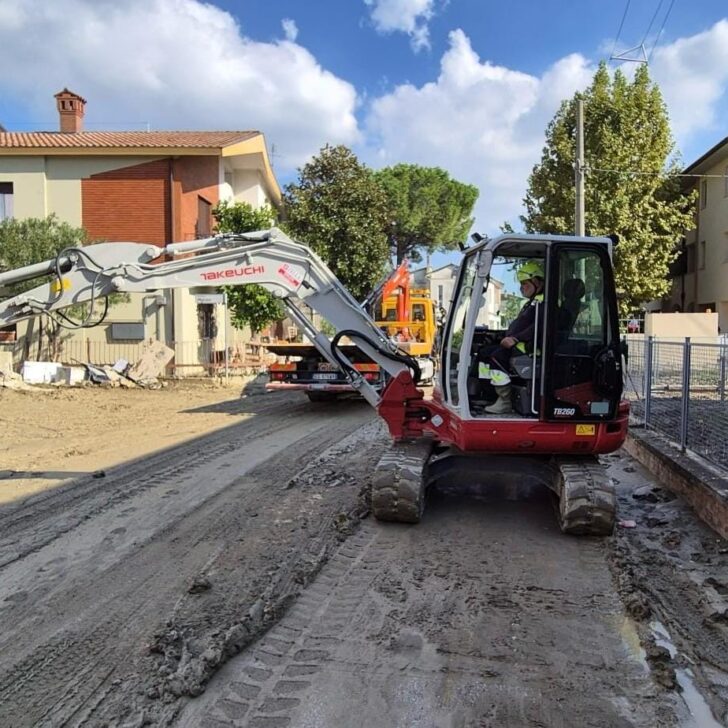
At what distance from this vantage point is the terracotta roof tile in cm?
2184

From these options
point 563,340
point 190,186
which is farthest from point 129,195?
point 563,340

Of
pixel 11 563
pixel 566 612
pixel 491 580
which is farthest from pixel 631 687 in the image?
pixel 11 563

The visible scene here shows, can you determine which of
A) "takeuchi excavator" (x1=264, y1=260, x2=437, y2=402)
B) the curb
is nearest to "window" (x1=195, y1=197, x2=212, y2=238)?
"takeuchi excavator" (x1=264, y1=260, x2=437, y2=402)

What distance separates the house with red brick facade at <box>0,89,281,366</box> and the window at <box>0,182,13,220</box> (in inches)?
1.3

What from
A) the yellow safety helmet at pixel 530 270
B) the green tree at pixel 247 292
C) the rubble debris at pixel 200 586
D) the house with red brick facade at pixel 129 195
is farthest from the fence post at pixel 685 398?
the house with red brick facade at pixel 129 195

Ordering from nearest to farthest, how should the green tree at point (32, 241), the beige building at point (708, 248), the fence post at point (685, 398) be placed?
the fence post at point (685, 398), the green tree at point (32, 241), the beige building at point (708, 248)

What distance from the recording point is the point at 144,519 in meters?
6.24

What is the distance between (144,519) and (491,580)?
3.21 meters

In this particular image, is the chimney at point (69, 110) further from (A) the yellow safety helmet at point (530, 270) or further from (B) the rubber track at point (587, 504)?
(B) the rubber track at point (587, 504)

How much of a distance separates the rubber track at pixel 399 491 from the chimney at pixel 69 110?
2518 centimetres

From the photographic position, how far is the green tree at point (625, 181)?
24.0m

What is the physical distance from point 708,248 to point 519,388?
2538 centimetres

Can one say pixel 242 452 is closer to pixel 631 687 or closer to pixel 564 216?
pixel 631 687

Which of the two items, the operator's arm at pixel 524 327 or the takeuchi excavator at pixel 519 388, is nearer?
Result: the takeuchi excavator at pixel 519 388
